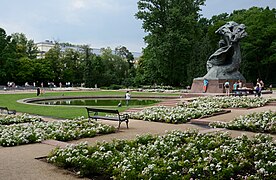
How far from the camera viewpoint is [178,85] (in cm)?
5891

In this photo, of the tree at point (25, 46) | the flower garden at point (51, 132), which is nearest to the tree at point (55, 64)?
the tree at point (25, 46)

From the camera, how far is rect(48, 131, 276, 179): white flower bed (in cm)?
552

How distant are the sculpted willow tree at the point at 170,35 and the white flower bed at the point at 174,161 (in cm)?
4483

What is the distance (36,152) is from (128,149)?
2.33 meters

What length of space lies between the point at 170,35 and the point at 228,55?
2000 cm

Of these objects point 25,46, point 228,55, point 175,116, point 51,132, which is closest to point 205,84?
point 228,55

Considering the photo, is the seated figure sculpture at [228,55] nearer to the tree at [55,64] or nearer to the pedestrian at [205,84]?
the pedestrian at [205,84]

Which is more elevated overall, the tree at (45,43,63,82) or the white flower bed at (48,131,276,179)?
the tree at (45,43,63,82)

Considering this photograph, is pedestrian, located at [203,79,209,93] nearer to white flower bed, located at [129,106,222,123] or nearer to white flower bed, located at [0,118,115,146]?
white flower bed, located at [129,106,222,123]

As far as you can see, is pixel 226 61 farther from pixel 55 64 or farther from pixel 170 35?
pixel 55 64

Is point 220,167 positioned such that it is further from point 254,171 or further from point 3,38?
point 3,38

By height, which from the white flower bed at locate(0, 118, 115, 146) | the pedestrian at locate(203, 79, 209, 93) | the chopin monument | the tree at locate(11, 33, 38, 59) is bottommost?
the white flower bed at locate(0, 118, 115, 146)

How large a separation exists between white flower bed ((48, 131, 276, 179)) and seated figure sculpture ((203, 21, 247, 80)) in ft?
82.1

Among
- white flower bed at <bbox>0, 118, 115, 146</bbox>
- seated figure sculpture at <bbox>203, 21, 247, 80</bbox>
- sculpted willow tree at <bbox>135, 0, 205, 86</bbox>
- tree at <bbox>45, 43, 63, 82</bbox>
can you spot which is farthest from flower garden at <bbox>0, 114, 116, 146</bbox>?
tree at <bbox>45, 43, 63, 82</bbox>
